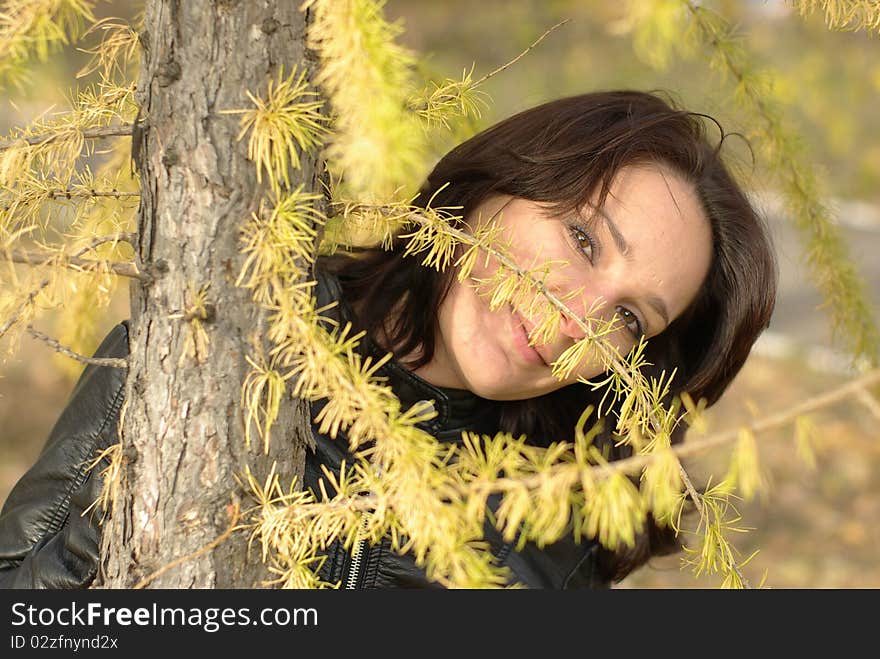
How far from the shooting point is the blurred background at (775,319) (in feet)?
10.2

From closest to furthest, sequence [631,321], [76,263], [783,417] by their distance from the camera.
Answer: [783,417] < [76,263] < [631,321]

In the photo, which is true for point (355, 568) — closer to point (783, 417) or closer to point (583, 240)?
point (583, 240)

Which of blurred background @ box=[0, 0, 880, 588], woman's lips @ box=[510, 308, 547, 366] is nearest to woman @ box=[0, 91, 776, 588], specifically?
woman's lips @ box=[510, 308, 547, 366]

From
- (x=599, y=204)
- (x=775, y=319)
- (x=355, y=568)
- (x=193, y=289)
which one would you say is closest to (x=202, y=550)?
(x=193, y=289)

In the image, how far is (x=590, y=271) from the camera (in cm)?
134

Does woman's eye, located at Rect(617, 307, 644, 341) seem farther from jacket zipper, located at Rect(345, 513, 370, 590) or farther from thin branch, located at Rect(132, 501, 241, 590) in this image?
thin branch, located at Rect(132, 501, 241, 590)

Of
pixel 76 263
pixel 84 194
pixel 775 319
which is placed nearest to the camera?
pixel 76 263

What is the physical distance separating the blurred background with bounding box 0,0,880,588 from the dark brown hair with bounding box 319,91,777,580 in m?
0.14

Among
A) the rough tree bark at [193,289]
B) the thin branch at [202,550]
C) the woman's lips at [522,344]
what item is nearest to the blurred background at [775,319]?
the rough tree bark at [193,289]

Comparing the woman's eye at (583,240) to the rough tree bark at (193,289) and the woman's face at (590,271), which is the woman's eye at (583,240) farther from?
the rough tree bark at (193,289)

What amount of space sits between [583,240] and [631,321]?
0.20 m

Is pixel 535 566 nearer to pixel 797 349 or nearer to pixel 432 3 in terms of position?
pixel 797 349

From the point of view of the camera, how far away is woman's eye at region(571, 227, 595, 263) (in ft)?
4.45

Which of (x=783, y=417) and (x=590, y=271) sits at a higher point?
(x=590, y=271)
